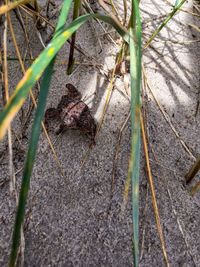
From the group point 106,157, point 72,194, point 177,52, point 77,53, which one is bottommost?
point 72,194

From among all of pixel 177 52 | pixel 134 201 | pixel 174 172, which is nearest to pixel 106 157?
pixel 174 172

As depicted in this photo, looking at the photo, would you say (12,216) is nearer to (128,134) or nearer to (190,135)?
(128,134)

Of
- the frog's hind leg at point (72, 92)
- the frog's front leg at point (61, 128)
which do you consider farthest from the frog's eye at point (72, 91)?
the frog's front leg at point (61, 128)

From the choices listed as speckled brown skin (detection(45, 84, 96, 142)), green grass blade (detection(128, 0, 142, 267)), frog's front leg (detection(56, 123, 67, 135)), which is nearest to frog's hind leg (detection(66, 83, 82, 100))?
speckled brown skin (detection(45, 84, 96, 142))

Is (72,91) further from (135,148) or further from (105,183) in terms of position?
(135,148)

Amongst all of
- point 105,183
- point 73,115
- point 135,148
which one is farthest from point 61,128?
point 135,148

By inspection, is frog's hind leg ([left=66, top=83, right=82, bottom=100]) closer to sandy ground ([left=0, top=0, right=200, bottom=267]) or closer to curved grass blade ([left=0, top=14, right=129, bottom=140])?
sandy ground ([left=0, top=0, right=200, bottom=267])
